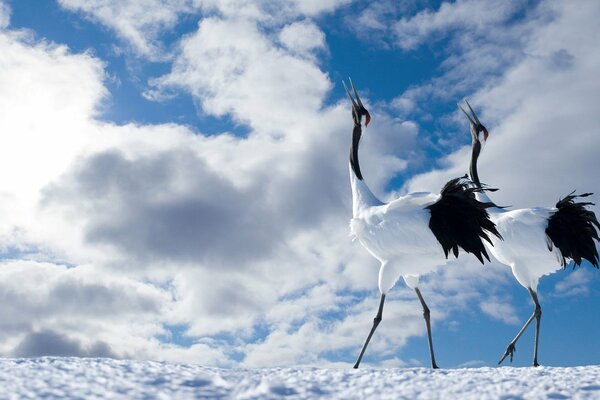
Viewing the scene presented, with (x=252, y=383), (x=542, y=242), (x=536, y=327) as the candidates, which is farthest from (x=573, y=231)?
(x=252, y=383)

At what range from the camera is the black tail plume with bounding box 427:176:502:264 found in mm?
11555

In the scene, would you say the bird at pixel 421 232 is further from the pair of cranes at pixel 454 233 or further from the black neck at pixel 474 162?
the black neck at pixel 474 162

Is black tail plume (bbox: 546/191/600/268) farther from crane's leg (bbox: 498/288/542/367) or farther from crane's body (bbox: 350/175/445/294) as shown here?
crane's body (bbox: 350/175/445/294)

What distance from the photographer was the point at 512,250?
1398 centimetres

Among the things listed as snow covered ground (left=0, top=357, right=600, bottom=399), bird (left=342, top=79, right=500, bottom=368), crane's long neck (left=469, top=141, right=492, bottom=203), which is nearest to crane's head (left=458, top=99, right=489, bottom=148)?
Result: crane's long neck (left=469, top=141, right=492, bottom=203)

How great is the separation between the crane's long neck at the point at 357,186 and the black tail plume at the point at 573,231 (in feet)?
13.2

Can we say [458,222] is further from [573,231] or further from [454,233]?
[573,231]

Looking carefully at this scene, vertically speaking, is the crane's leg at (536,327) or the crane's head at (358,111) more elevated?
the crane's head at (358,111)

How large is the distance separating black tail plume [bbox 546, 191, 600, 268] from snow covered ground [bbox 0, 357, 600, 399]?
757 centimetres

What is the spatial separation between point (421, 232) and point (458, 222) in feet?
2.19

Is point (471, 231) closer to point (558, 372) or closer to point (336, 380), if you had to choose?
point (558, 372)

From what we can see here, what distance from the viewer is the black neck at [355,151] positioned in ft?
43.6

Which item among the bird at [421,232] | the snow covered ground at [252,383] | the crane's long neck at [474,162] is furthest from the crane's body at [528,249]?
the snow covered ground at [252,383]

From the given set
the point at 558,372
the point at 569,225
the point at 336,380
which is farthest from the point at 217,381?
the point at 569,225
